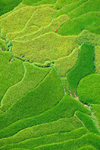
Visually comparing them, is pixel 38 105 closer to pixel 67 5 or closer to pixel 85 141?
pixel 85 141

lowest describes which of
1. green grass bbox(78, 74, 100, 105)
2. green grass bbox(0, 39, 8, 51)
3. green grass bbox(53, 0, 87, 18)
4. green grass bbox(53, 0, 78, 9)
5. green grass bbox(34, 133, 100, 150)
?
green grass bbox(34, 133, 100, 150)

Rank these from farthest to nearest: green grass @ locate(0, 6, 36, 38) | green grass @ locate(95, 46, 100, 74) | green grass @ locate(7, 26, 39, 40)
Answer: green grass @ locate(0, 6, 36, 38)
green grass @ locate(7, 26, 39, 40)
green grass @ locate(95, 46, 100, 74)

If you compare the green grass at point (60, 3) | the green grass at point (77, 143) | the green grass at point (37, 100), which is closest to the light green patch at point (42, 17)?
the green grass at point (60, 3)

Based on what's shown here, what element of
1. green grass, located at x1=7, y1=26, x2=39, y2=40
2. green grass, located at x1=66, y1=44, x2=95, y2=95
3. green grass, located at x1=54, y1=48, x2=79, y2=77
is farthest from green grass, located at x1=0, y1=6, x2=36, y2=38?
green grass, located at x1=66, y1=44, x2=95, y2=95

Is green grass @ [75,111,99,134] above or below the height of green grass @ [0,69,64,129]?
below

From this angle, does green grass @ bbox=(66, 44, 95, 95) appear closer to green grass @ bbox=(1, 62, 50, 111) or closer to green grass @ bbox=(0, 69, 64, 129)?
green grass @ bbox=(0, 69, 64, 129)

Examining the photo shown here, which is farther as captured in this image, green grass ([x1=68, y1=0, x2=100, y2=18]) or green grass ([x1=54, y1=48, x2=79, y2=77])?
green grass ([x1=68, y1=0, x2=100, y2=18])

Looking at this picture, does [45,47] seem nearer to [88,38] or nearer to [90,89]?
[88,38]
